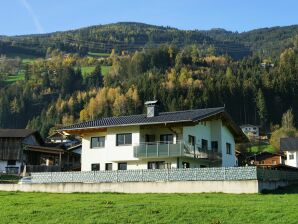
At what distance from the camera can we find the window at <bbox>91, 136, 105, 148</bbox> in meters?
46.2

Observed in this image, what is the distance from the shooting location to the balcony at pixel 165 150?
138 feet

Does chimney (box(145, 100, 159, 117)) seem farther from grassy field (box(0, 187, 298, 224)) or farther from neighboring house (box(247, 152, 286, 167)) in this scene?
neighboring house (box(247, 152, 286, 167))

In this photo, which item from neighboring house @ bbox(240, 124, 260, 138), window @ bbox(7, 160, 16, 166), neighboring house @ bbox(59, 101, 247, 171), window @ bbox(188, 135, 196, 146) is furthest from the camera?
neighboring house @ bbox(240, 124, 260, 138)

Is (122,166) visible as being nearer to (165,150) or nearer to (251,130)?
(165,150)

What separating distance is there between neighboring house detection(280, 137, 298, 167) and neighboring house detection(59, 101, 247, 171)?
41.1m

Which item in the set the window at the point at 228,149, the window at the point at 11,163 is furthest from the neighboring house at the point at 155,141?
the window at the point at 11,163

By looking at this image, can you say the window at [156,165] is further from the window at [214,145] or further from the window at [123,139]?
the window at [214,145]

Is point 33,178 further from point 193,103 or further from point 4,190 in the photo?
point 193,103

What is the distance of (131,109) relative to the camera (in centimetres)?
15200

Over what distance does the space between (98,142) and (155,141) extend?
5.51m

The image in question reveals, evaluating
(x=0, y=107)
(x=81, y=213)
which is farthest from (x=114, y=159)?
(x=0, y=107)

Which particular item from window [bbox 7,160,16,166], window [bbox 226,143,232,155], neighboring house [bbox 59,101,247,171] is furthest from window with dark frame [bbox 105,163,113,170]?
window [bbox 7,160,16,166]

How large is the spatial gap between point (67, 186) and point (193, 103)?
109755 mm

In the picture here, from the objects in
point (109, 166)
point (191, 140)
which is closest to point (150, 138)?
point (191, 140)
